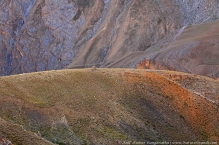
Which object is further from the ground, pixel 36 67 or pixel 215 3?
pixel 215 3

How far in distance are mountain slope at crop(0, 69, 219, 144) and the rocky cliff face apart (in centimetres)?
4087

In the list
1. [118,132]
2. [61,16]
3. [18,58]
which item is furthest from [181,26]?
[118,132]

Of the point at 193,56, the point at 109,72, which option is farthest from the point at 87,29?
the point at 109,72

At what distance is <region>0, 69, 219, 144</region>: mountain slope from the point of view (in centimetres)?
2095

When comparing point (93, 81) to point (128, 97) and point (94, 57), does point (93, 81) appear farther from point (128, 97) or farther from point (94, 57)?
point (94, 57)

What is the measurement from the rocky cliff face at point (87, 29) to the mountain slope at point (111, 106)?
4087 centimetres

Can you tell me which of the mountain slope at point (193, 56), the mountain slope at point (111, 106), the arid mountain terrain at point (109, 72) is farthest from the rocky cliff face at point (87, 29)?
the mountain slope at point (111, 106)

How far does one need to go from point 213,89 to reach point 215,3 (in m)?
55.1

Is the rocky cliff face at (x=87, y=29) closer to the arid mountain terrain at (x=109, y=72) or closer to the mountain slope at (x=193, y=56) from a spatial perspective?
the arid mountain terrain at (x=109, y=72)

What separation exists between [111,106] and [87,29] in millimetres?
81518

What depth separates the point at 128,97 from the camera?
2791 cm

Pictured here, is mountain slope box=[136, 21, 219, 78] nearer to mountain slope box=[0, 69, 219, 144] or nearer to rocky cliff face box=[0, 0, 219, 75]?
rocky cliff face box=[0, 0, 219, 75]

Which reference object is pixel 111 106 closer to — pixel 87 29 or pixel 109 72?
pixel 109 72

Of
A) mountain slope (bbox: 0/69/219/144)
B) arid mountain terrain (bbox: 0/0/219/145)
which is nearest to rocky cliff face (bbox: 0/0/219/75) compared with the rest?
arid mountain terrain (bbox: 0/0/219/145)
